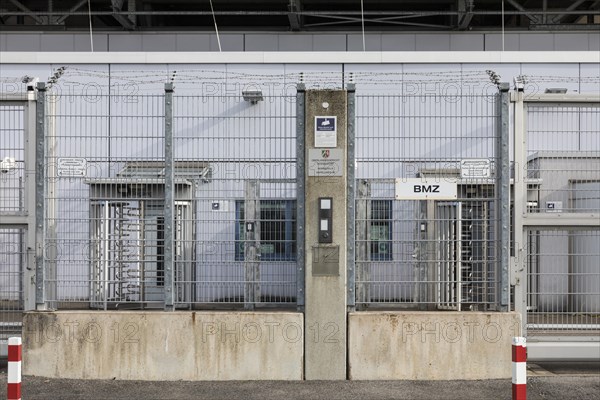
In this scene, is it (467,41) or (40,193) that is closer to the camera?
(40,193)

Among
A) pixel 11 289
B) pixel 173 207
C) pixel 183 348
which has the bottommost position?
pixel 183 348

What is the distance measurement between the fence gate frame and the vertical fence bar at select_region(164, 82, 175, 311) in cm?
404

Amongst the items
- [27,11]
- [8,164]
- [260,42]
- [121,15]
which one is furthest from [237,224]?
[27,11]

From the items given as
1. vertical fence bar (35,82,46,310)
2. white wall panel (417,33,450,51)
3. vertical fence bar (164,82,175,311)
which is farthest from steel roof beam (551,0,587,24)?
vertical fence bar (35,82,46,310)

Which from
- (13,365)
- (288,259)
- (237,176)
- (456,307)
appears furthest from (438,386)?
(13,365)

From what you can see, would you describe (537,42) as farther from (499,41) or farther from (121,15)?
(121,15)

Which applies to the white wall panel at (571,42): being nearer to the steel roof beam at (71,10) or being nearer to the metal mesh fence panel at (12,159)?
the steel roof beam at (71,10)

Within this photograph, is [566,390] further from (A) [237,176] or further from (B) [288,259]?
(A) [237,176]

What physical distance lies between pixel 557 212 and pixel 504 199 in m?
0.82

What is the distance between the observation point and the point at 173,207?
8.11 metres

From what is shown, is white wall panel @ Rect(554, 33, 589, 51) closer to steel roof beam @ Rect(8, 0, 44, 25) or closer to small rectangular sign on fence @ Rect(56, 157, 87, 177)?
steel roof beam @ Rect(8, 0, 44, 25)

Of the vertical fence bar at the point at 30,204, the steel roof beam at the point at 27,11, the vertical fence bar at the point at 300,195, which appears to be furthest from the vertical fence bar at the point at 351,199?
the steel roof beam at the point at 27,11

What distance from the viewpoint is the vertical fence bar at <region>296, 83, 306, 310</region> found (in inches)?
316

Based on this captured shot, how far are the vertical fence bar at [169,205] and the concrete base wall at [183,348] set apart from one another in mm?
347
